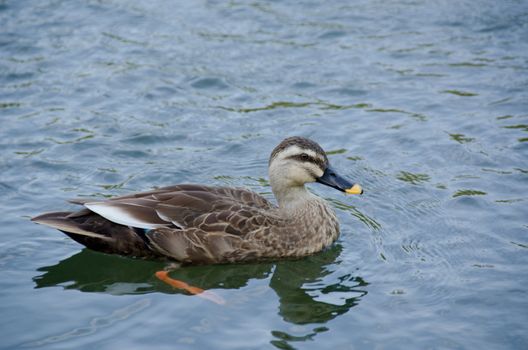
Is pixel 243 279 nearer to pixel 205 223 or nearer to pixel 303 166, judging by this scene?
pixel 205 223

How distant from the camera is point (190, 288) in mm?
8117

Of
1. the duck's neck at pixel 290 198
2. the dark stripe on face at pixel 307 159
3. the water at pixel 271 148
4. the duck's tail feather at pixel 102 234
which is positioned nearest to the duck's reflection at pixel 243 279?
the water at pixel 271 148

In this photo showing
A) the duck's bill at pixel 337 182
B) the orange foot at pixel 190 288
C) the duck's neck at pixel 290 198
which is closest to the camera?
the orange foot at pixel 190 288

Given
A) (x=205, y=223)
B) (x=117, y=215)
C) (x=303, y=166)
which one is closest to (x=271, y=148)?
(x=303, y=166)

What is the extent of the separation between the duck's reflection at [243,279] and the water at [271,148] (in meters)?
0.02

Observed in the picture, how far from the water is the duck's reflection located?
2cm

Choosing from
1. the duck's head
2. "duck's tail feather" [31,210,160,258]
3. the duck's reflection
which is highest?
the duck's head

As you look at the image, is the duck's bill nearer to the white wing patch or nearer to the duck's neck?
the duck's neck

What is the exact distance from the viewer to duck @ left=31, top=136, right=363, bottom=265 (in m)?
8.57

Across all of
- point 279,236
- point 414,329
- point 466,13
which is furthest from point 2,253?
point 466,13

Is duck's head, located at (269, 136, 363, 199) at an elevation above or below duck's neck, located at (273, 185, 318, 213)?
above

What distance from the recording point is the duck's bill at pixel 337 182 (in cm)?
889

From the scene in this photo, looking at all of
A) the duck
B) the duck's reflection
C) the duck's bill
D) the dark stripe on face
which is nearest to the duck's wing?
the duck

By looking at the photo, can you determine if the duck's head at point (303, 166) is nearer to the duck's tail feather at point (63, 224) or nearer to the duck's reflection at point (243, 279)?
the duck's reflection at point (243, 279)
